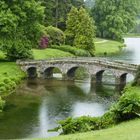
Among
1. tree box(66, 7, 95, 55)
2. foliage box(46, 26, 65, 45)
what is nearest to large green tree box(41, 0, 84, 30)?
tree box(66, 7, 95, 55)

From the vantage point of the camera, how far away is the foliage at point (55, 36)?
121875 mm

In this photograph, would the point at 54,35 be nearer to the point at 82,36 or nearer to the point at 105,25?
the point at 82,36

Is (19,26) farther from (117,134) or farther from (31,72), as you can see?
(117,134)

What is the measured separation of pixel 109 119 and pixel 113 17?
389ft

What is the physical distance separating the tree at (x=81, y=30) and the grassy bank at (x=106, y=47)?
9.73m

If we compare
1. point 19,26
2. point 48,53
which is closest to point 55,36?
point 48,53

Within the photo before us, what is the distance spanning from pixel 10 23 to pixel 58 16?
5200 cm

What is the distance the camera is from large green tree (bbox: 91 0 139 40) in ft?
521

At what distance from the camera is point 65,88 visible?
81500 mm

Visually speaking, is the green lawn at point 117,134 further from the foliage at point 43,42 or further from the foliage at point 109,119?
the foliage at point 43,42

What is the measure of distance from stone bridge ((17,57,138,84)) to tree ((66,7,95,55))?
28682mm

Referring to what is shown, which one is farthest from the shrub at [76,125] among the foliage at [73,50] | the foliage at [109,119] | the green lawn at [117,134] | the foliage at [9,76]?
the foliage at [73,50]

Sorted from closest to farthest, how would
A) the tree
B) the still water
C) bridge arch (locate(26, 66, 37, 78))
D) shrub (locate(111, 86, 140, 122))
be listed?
1. shrub (locate(111, 86, 140, 122))
2. the still water
3. bridge arch (locate(26, 66, 37, 78))
4. the tree

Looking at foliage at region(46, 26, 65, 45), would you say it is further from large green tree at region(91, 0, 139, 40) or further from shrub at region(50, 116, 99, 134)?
shrub at region(50, 116, 99, 134)
